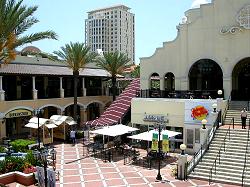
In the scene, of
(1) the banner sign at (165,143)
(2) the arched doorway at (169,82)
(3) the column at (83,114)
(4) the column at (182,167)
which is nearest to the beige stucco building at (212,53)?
(2) the arched doorway at (169,82)

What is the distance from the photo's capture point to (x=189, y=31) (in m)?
31.1

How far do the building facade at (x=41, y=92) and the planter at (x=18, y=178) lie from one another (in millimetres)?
13345

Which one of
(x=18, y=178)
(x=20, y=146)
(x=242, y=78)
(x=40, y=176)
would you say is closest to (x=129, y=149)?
(x=20, y=146)

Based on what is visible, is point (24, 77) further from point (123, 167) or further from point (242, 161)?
point (242, 161)

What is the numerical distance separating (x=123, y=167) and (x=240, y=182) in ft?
25.1

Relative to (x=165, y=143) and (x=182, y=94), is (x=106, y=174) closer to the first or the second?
(x=165, y=143)

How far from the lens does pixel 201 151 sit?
22016mm

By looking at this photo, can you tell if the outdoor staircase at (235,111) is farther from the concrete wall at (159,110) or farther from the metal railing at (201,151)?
the concrete wall at (159,110)

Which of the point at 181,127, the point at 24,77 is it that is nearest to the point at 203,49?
the point at 181,127

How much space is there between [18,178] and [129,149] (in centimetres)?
1006

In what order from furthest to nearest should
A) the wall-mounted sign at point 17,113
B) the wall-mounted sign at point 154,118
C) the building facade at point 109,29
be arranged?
the building facade at point 109,29 → the wall-mounted sign at point 17,113 → the wall-mounted sign at point 154,118

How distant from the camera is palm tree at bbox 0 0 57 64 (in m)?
20.5

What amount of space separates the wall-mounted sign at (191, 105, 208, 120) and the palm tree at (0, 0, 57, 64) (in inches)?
512

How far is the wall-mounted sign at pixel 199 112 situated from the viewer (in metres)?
26.1
